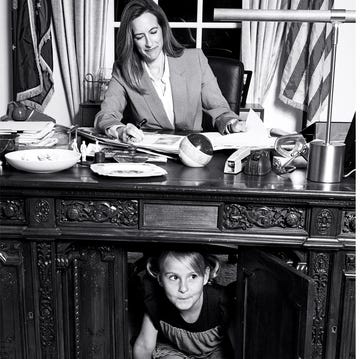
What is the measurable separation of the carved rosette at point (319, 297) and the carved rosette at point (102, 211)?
577 mm

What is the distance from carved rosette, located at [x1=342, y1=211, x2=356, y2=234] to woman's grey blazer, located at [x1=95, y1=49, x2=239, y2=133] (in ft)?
3.68

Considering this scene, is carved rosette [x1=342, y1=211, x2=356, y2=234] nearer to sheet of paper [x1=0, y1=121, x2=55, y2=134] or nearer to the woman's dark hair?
sheet of paper [x1=0, y1=121, x2=55, y2=134]

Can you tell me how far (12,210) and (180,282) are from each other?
2.04ft

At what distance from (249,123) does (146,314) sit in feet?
2.70

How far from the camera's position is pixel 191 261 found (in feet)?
6.49

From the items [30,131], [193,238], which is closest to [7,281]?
[30,131]

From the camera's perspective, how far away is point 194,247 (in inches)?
80.0

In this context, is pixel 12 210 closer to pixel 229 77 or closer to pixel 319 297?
pixel 319 297

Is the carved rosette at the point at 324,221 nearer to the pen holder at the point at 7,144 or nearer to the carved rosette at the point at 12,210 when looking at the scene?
the carved rosette at the point at 12,210

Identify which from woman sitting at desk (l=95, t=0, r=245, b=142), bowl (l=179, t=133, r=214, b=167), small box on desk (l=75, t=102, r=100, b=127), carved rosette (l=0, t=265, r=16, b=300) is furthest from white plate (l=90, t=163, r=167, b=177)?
small box on desk (l=75, t=102, r=100, b=127)

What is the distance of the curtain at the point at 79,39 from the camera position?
14.3 ft

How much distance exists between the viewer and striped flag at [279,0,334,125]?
4281mm

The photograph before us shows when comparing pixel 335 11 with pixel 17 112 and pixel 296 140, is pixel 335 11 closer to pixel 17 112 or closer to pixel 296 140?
pixel 296 140

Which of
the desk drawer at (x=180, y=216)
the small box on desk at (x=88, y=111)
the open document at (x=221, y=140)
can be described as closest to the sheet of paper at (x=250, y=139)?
the open document at (x=221, y=140)
